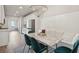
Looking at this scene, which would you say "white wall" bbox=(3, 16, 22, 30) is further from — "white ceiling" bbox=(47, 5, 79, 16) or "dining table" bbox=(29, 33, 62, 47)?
"white ceiling" bbox=(47, 5, 79, 16)

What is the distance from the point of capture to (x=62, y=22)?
153 cm

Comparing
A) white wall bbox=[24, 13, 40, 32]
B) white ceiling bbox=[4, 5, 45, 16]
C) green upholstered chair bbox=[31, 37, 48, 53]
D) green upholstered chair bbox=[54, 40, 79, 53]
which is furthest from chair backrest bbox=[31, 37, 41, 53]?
white ceiling bbox=[4, 5, 45, 16]

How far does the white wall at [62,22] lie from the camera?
1478mm

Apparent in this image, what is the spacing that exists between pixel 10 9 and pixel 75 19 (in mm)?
911

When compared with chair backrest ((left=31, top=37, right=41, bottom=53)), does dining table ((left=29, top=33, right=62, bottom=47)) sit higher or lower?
higher

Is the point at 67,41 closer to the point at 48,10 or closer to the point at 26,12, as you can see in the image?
the point at 48,10

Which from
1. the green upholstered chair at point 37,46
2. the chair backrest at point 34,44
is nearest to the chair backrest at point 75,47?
the green upholstered chair at point 37,46

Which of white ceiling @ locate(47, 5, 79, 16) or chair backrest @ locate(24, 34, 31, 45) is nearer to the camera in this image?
white ceiling @ locate(47, 5, 79, 16)

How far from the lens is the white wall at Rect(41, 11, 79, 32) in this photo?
1.48 m

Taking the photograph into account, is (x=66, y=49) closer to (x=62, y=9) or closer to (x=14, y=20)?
(x=62, y=9)

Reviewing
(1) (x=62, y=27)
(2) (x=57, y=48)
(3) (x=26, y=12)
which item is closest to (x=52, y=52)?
(2) (x=57, y=48)

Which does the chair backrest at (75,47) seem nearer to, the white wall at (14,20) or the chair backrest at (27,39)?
the chair backrest at (27,39)
